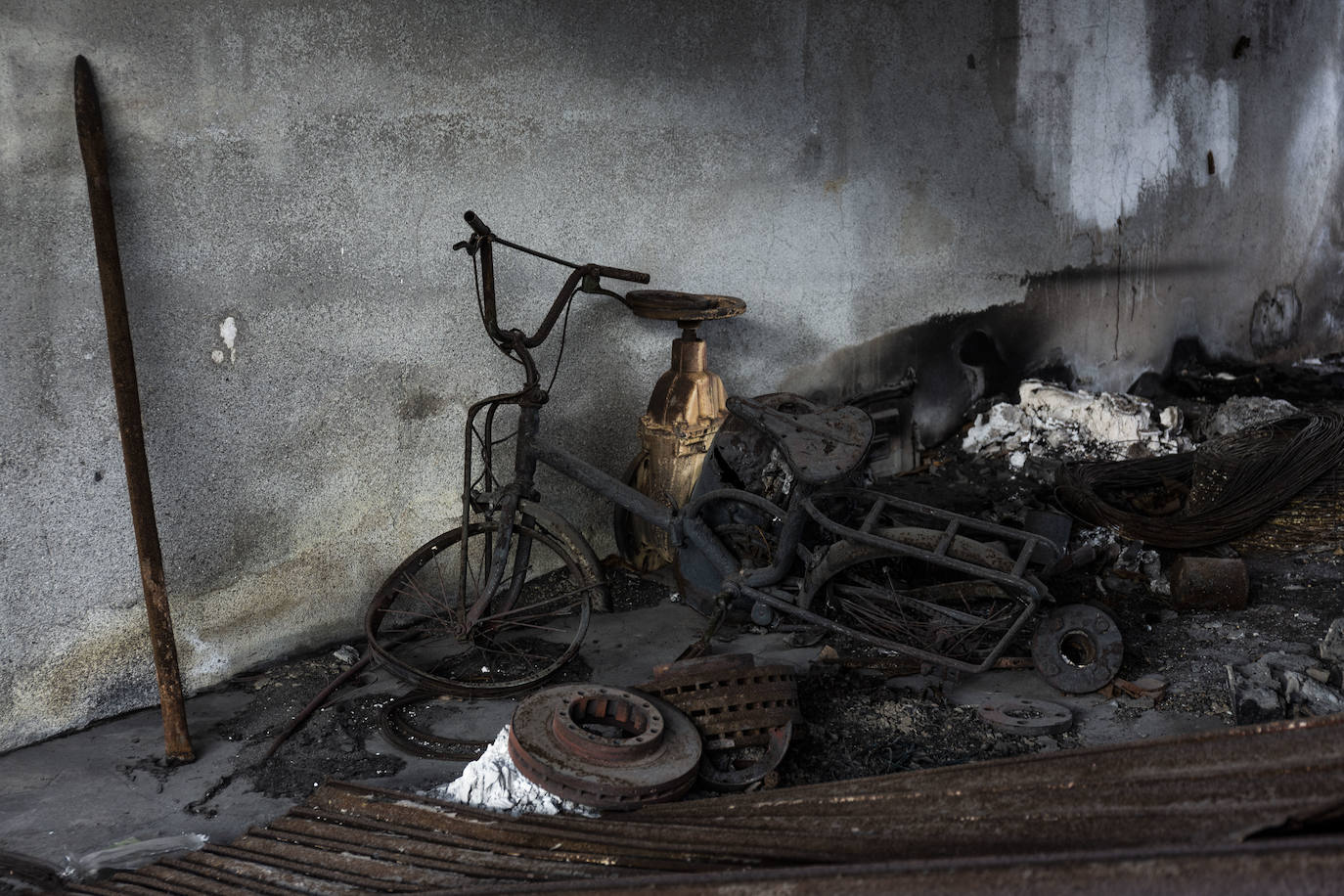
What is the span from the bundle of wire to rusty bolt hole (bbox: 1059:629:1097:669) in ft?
4.37

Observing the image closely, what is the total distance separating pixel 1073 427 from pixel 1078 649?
2987mm

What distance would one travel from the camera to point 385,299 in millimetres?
4453

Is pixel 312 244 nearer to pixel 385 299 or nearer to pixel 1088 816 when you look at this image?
pixel 385 299

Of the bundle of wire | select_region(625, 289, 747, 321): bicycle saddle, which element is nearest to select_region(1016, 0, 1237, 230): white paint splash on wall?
the bundle of wire

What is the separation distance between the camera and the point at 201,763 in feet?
12.1

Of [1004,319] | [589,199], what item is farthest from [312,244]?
[1004,319]

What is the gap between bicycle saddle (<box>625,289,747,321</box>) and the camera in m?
4.78

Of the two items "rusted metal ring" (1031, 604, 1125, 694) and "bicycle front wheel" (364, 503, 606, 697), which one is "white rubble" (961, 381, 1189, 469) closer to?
"rusted metal ring" (1031, 604, 1125, 694)

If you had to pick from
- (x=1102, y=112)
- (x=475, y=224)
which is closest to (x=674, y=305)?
(x=475, y=224)

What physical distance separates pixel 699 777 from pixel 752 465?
5.35ft

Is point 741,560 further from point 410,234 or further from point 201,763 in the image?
point 201,763

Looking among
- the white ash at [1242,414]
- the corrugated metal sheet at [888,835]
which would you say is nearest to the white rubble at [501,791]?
the corrugated metal sheet at [888,835]

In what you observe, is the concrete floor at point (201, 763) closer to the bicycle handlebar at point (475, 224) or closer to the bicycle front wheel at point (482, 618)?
the bicycle front wheel at point (482, 618)

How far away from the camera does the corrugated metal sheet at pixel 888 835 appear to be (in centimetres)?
185
